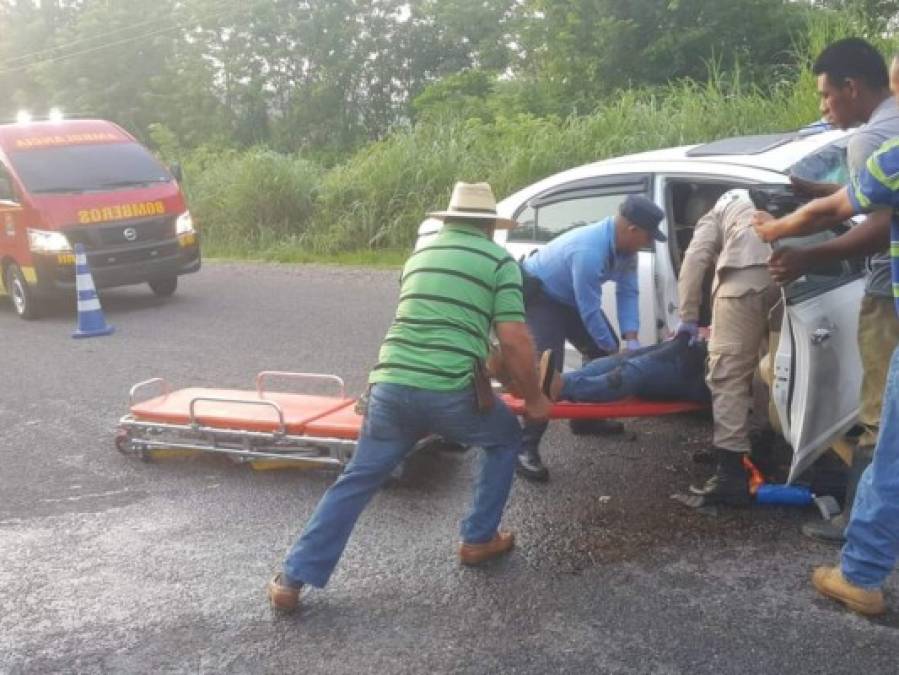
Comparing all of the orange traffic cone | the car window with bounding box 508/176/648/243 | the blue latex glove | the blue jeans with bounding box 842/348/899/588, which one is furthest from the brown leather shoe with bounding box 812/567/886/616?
the orange traffic cone

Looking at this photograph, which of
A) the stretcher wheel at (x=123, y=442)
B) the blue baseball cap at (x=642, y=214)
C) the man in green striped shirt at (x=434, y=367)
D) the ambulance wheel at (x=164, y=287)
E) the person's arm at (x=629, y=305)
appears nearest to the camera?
the man in green striped shirt at (x=434, y=367)

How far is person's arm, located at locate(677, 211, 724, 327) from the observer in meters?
4.42

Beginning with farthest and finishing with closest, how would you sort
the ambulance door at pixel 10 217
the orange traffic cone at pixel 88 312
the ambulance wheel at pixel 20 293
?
the ambulance wheel at pixel 20 293, the ambulance door at pixel 10 217, the orange traffic cone at pixel 88 312

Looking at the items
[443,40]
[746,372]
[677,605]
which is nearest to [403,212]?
[746,372]

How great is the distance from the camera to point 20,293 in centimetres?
1016

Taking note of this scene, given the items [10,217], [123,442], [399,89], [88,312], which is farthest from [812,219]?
[399,89]

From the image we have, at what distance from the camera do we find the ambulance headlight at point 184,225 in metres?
10.6

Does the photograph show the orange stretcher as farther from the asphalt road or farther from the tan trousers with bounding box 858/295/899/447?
the tan trousers with bounding box 858/295/899/447

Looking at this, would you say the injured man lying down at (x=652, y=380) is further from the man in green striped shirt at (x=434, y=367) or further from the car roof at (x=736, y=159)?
the man in green striped shirt at (x=434, y=367)

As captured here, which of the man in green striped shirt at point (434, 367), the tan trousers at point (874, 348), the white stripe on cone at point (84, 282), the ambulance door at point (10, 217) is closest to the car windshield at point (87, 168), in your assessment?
the ambulance door at point (10, 217)

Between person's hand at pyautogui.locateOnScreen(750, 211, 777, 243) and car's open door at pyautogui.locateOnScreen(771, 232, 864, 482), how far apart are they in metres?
0.12

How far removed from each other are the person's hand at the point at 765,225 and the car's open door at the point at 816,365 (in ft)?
0.39

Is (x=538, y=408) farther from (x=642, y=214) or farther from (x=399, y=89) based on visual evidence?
(x=399, y=89)

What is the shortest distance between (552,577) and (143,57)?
31.8 m
